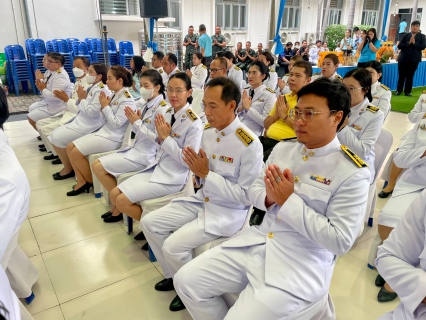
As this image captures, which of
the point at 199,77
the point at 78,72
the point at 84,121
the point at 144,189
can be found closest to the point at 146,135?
the point at 144,189

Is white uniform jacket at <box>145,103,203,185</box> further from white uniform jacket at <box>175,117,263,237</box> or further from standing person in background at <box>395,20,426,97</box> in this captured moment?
standing person in background at <box>395,20,426,97</box>

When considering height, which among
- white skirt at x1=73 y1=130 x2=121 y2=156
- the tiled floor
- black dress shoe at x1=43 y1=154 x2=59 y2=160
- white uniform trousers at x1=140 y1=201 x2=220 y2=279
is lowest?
the tiled floor

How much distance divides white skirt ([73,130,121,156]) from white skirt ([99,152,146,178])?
1.55 ft

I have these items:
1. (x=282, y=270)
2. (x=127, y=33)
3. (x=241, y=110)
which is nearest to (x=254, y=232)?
(x=282, y=270)

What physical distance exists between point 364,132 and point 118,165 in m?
1.95

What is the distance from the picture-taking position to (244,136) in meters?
1.90

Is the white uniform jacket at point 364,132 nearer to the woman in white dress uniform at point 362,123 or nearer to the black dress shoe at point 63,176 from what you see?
the woman in white dress uniform at point 362,123

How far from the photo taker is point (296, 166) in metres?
1.53

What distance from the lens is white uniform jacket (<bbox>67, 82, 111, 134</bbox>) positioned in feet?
11.5

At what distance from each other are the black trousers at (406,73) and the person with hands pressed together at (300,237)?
25.6 feet

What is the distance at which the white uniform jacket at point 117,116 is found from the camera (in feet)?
10.5

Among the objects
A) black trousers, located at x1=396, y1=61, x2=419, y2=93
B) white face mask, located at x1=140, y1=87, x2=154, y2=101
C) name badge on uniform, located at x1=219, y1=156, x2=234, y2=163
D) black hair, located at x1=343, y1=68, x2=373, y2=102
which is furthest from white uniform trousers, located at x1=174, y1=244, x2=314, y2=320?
black trousers, located at x1=396, y1=61, x2=419, y2=93

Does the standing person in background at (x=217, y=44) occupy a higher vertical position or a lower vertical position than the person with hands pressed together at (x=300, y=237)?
higher

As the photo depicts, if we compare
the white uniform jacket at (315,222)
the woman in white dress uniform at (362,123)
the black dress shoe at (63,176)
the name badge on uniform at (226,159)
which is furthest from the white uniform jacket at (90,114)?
the white uniform jacket at (315,222)
